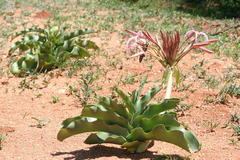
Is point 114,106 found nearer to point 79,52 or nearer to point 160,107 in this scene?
point 160,107

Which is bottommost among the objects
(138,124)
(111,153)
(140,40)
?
(111,153)

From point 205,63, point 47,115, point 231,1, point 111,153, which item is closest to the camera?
point 111,153

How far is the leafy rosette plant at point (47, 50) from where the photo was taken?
218 inches

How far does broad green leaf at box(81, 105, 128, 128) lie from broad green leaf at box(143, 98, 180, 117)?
0.19 m

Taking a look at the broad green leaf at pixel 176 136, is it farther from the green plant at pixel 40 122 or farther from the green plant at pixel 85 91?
the green plant at pixel 85 91

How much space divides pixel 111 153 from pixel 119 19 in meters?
8.06

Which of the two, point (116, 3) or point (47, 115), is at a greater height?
point (116, 3)

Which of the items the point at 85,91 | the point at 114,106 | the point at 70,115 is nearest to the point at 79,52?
the point at 85,91

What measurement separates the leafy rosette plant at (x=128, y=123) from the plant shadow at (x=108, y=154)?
5cm

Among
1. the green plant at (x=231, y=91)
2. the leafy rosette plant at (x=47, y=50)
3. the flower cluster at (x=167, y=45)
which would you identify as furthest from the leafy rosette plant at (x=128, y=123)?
the leafy rosette plant at (x=47, y=50)

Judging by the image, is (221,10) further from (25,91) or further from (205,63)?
(25,91)

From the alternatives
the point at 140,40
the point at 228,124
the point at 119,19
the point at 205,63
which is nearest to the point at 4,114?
the point at 140,40

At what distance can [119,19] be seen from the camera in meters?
10.8

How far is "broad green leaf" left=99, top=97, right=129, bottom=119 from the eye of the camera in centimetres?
303
